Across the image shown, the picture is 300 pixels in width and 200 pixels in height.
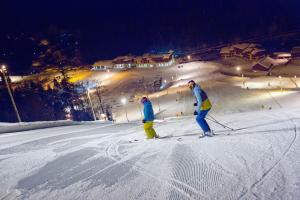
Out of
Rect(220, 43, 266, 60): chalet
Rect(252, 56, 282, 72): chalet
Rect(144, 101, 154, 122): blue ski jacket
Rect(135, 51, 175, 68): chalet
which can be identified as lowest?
Rect(144, 101, 154, 122): blue ski jacket

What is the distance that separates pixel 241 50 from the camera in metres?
82.0

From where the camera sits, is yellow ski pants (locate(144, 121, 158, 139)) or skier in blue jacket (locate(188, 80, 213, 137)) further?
yellow ski pants (locate(144, 121, 158, 139))

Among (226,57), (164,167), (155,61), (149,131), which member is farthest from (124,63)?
(164,167)

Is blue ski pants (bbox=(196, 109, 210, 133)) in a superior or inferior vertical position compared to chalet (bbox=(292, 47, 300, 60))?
inferior

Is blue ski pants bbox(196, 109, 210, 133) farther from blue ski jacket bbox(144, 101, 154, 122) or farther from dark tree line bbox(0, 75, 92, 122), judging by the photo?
dark tree line bbox(0, 75, 92, 122)

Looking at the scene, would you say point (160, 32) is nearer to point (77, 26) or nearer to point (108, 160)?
point (77, 26)

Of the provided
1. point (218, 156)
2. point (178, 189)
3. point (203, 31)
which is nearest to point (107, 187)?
point (178, 189)

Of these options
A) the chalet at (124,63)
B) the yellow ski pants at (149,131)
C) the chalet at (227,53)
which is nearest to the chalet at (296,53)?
the chalet at (227,53)

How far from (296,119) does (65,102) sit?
→ 191ft

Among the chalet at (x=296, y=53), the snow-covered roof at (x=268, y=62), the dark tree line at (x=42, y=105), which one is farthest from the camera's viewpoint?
the chalet at (x=296, y=53)

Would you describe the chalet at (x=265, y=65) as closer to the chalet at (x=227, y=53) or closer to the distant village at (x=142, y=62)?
the chalet at (x=227, y=53)

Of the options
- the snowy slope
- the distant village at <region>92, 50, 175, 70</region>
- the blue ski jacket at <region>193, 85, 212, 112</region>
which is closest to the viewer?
the snowy slope

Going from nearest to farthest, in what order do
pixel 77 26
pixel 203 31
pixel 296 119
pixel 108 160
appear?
pixel 108 160 < pixel 296 119 < pixel 203 31 < pixel 77 26

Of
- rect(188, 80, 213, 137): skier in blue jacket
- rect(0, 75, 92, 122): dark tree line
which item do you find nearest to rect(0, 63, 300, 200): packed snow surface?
rect(188, 80, 213, 137): skier in blue jacket
